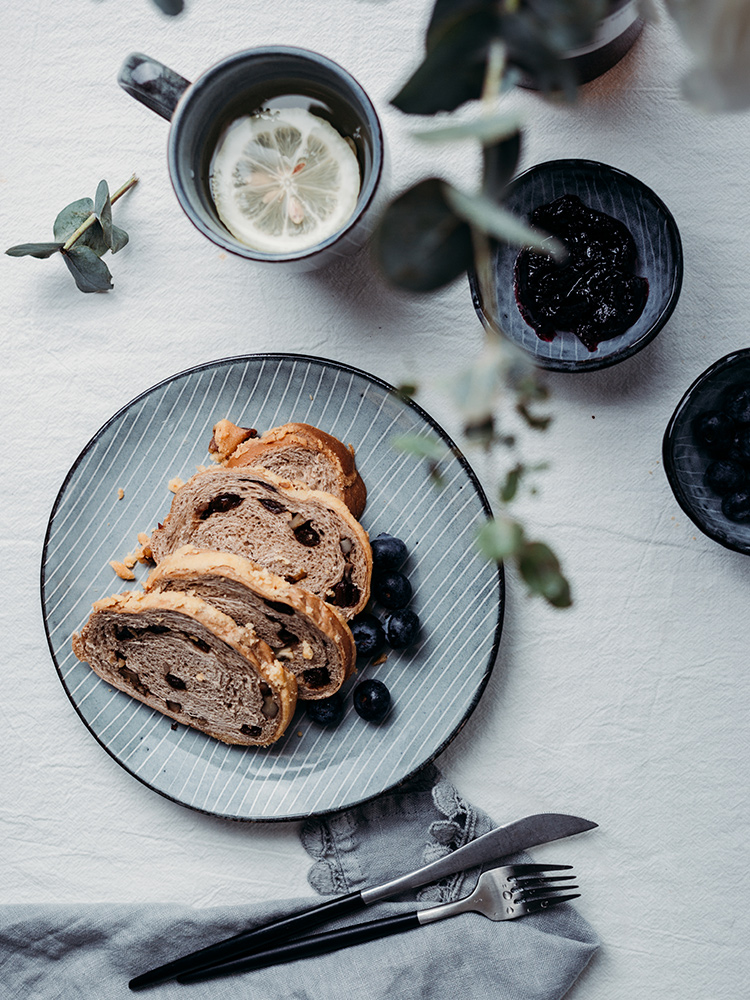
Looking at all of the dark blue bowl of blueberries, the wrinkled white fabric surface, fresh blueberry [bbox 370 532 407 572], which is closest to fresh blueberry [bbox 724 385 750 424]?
the dark blue bowl of blueberries

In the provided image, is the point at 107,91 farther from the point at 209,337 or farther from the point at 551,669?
the point at 551,669

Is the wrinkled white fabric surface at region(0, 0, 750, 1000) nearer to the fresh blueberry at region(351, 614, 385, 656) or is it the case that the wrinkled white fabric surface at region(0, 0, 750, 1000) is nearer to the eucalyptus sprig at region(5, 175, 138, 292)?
the eucalyptus sprig at region(5, 175, 138, 292)

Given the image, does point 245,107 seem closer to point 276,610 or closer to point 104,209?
point 104,209

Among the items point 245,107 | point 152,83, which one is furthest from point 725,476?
point 152,83

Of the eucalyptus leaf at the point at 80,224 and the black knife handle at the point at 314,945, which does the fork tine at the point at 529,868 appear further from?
the eucalyptus leaf at the point at 80,224

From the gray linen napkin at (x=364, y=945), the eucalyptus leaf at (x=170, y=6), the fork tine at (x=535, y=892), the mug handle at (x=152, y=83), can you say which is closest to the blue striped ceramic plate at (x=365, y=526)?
the gray linen napkin at (x=364, y=945)
